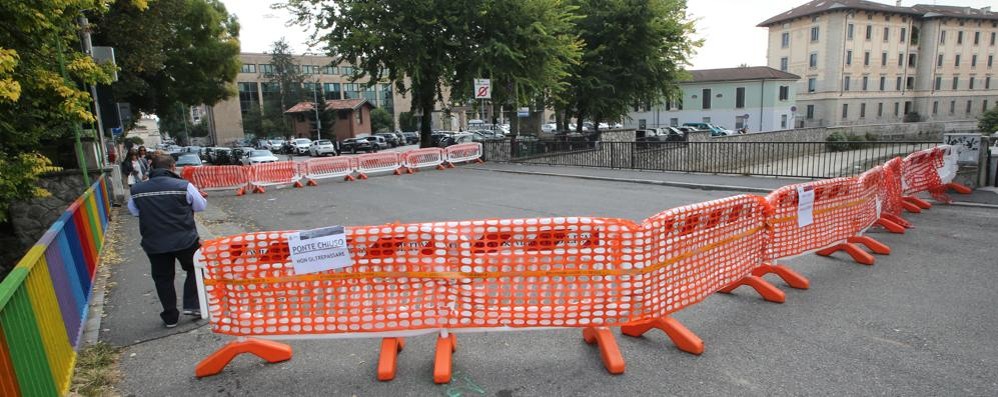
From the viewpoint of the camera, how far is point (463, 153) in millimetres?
22188

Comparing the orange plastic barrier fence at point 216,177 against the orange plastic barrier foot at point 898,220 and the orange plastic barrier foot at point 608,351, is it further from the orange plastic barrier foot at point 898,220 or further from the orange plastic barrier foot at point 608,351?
the orange plastic barrier foot at point 898,220

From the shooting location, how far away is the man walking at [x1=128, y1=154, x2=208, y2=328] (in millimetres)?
4645

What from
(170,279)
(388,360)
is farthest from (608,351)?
(170,279)

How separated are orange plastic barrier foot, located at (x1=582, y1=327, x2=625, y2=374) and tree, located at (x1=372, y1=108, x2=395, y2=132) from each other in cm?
7073

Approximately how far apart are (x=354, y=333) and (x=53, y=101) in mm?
6171

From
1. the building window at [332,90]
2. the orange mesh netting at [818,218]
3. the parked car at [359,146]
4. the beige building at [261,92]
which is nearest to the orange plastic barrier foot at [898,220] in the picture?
the orange mesh netting at [818,218]

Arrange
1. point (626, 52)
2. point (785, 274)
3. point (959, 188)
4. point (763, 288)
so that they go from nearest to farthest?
1. point (763, 288)
2. point (785, 274)
3. point (959, 188)
4. point (626, 52)

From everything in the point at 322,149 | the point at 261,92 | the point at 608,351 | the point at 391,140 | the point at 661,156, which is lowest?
the point at 608,351

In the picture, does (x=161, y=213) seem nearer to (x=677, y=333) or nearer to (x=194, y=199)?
(x=194, y=199)

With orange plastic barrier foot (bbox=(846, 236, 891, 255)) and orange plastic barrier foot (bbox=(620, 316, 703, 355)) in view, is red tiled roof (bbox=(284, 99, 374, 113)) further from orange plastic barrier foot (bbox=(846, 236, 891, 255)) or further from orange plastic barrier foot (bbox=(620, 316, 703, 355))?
orange plastic barrier foot (bbox=(620, 316, 703, 355))

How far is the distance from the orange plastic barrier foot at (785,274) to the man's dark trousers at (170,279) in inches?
219

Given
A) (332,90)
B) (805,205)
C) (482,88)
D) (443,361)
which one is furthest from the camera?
(332,90)

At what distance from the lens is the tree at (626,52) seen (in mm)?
26141

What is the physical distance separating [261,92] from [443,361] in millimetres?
87084
